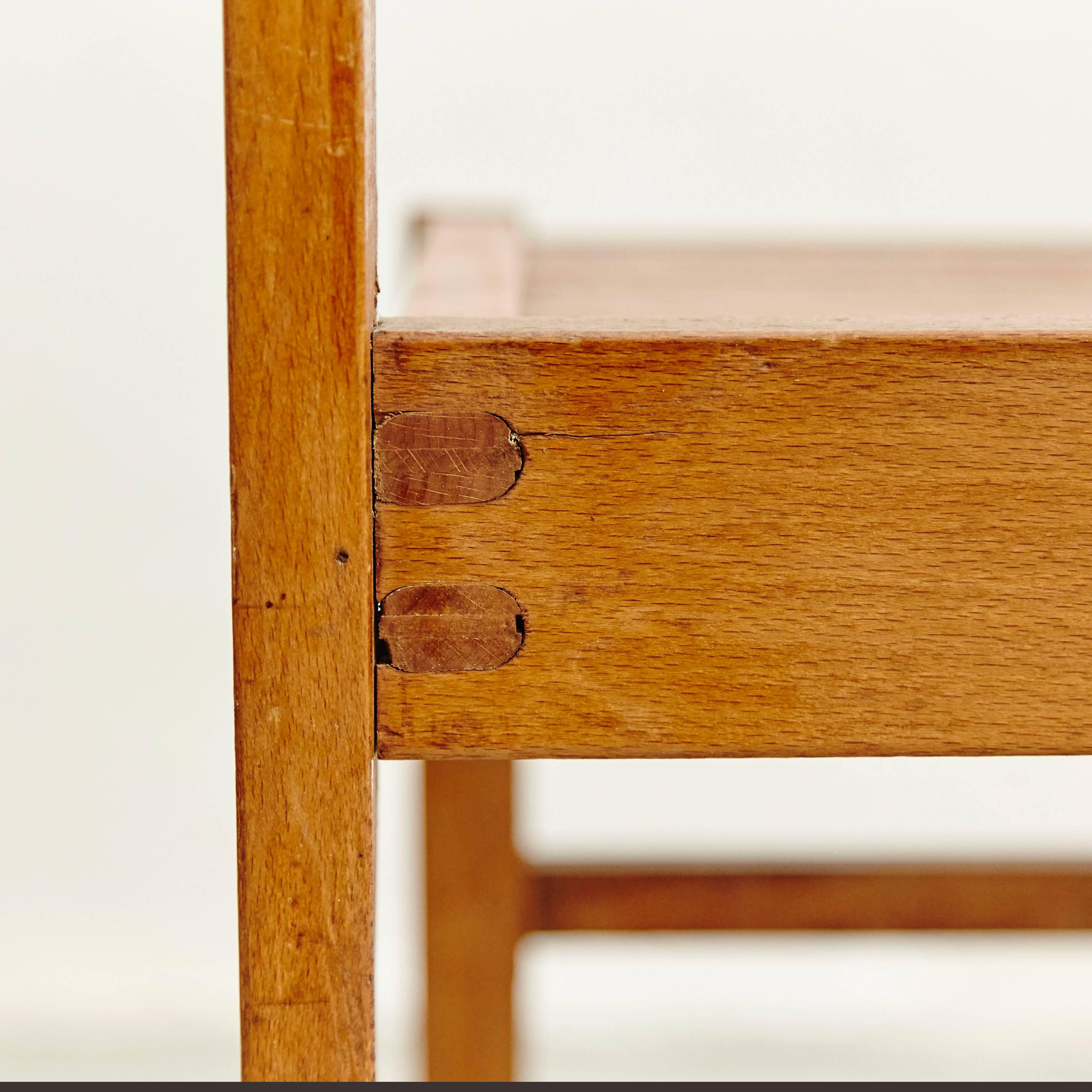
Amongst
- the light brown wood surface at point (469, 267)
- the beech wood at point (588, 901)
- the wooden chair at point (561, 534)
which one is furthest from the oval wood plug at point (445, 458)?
the beech wood at point (588, 901)

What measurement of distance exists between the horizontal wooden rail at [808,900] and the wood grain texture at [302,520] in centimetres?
57

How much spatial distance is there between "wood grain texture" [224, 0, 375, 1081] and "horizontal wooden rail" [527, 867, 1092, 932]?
57cm

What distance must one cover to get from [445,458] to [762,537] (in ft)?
0.23

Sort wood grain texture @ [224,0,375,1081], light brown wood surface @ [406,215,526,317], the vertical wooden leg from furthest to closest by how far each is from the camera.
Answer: the vertical wooden leg → light brown wood surface @ [406,215,526,317] → wood grain texture @ [224,0,375,1081]

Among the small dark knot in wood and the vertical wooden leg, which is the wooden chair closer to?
the small dark knot in wood

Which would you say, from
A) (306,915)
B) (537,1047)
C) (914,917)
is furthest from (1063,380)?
(537,1047)

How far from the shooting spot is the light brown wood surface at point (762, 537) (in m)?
0.30

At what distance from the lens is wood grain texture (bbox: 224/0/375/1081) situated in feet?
0.97

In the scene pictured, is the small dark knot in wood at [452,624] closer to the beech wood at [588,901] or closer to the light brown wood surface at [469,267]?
the light brown wood surface at [469,267]

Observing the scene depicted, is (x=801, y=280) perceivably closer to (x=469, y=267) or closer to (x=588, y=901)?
(x=469, y=267)

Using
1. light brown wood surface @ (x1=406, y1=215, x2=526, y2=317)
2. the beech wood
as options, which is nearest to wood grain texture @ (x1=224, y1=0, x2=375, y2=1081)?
light brown wood surface @ (x1=406, y1=215, x2=526, y2=317)

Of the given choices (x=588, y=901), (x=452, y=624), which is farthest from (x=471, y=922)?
(x=452, y=624)

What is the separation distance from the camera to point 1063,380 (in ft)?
1.01

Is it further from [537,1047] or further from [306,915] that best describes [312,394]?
[537,1047]
